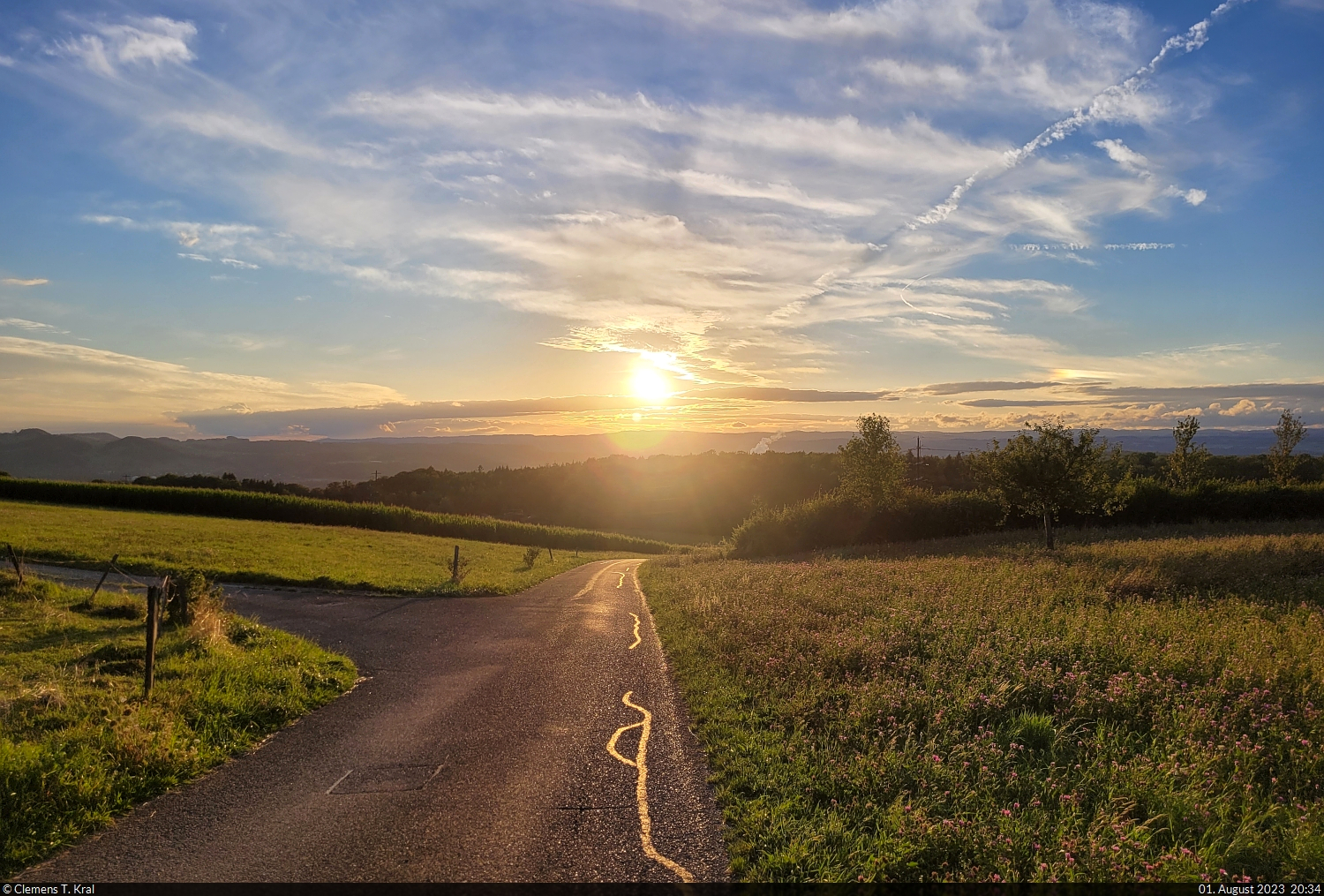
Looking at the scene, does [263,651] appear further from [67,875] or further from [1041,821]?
[1041,821]

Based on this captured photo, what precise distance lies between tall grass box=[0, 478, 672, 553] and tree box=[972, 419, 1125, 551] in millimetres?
50193

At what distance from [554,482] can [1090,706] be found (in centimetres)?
12518

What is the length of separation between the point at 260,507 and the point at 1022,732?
231ft

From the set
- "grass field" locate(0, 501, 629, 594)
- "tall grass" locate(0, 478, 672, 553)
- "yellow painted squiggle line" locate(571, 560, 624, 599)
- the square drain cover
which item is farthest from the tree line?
"tall grass" locate(0, 478, 672, 553)

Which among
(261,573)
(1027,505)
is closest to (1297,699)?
(1027,505)

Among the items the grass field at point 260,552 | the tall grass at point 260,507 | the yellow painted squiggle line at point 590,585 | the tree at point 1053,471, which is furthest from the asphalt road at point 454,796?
the tall grass at point 260,507

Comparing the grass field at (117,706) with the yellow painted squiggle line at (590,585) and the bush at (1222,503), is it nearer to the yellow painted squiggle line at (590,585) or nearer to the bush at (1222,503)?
the yellow painted squiggle line at (590,585)

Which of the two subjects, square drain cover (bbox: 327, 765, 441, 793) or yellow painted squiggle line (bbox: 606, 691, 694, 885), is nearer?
yellow painted squiggle line (bbox: 606, 691, 694, 885)

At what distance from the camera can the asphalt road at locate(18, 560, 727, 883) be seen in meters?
5.67

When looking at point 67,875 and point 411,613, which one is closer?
point 67,875

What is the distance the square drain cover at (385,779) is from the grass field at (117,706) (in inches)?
75.1

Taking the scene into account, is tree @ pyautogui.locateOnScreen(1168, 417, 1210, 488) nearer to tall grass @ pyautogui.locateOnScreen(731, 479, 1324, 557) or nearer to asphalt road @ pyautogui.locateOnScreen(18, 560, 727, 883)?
tall grass @ pyautogui.locateOnScreen(731, 479, 1324, 557)

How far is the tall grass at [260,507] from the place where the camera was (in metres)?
60.8

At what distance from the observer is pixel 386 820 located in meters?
6.45
